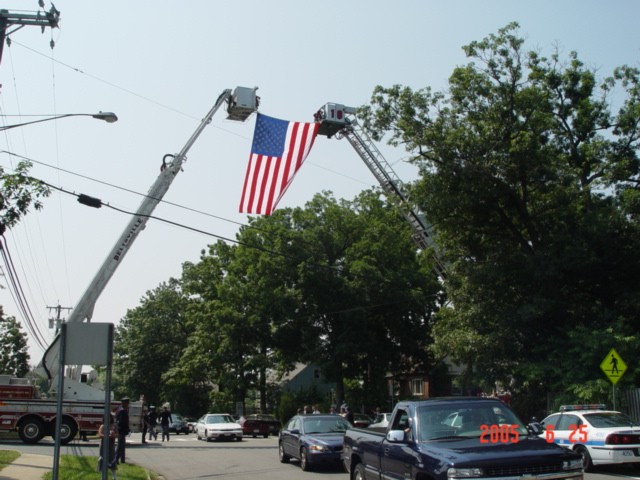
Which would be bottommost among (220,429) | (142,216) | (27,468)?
Result: (220,429)

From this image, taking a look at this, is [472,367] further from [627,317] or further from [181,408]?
[181,408]

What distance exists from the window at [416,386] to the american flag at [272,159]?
37.9 m

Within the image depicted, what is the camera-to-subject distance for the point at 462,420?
9148 mm

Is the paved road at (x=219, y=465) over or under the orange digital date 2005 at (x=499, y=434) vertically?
under

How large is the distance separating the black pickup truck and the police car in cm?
597

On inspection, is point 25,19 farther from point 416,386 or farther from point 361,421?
point 416,386

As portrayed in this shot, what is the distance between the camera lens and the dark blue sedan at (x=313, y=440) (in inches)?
651

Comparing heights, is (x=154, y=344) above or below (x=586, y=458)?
above

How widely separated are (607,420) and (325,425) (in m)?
7.15

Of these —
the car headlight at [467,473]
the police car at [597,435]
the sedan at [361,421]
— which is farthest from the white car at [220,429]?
the car headlight at [467,473]

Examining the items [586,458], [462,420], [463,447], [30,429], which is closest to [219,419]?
[30,429]

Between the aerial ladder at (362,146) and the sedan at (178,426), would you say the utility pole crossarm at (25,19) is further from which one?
the sedan at (178,426)

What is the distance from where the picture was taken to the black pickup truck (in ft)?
25.4

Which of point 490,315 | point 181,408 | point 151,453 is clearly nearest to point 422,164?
point 490,315
